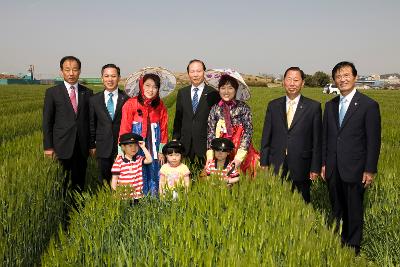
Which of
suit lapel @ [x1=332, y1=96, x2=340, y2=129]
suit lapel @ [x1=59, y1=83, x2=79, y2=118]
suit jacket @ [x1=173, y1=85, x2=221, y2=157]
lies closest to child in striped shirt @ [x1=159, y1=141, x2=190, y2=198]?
suit jacket @ [x1=173, y1=85, x2=221, y2=157]

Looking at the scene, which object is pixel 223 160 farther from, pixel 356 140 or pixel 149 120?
pixel 356 140

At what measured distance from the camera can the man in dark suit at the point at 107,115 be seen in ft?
15.0

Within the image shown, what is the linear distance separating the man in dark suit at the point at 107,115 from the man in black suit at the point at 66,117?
16cm

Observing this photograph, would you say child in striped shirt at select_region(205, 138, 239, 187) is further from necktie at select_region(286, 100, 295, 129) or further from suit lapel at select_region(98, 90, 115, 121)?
suit lapel at select_region(98, 90, 115, 121)

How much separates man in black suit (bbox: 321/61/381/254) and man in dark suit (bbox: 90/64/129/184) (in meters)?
2.56

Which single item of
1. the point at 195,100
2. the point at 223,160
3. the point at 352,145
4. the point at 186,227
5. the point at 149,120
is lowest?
the point at 186,227

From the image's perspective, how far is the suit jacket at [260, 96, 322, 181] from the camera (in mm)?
3863

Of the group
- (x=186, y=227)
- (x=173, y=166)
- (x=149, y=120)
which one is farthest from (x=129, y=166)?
(x=186, y=227)

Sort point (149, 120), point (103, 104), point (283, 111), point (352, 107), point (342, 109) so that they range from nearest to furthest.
→ point (352, 107)
point (342, 109)
point (283, 111)
point (149, 120)
point (103, 104)

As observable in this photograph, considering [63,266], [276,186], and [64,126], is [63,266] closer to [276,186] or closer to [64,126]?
[276,186]

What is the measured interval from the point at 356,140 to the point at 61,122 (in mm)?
3391

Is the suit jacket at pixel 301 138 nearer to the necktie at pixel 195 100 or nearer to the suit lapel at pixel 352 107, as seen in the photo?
the suit lapel at pixel 352 107

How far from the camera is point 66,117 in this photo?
4.50 m

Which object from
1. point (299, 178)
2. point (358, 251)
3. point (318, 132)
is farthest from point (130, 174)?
point (358, 251)
